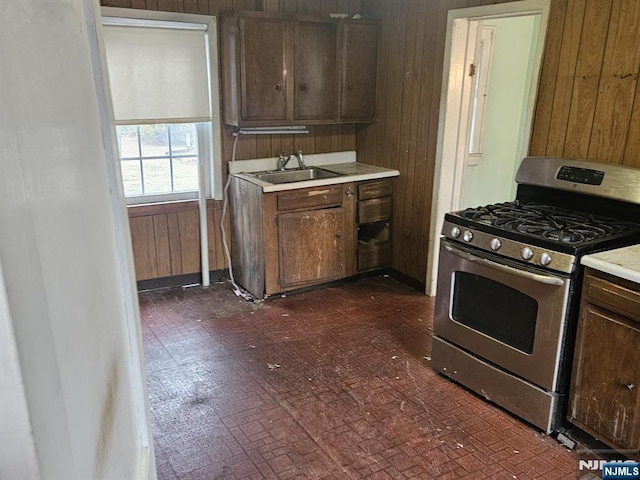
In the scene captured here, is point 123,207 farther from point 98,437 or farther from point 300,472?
point 300,472

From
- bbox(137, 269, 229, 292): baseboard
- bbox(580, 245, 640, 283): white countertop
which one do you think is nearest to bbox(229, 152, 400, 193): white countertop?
bbox(137, 269, 229, 292): baseboard

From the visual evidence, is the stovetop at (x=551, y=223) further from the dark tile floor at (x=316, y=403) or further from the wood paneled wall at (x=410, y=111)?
the wood paneled wall at (x=410, y=111)

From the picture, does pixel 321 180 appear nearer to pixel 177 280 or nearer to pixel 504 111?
pixel 177 280

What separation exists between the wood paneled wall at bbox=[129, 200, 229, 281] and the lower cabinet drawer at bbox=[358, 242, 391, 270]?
3.65 feet

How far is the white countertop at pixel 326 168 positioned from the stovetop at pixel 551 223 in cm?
133

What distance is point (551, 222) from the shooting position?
2.54 m

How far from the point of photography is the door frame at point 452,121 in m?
3.42

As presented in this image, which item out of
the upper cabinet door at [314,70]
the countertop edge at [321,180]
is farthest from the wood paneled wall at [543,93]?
the upper cabinet door at [314,70]

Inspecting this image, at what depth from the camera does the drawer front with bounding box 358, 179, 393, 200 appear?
4.08m

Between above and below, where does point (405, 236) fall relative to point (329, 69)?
Result: below

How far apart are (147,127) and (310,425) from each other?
2.45m

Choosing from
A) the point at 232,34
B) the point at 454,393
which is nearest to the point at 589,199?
the point at 454,393

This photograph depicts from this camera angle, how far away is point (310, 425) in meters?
2.49

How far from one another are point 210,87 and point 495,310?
2568mm
